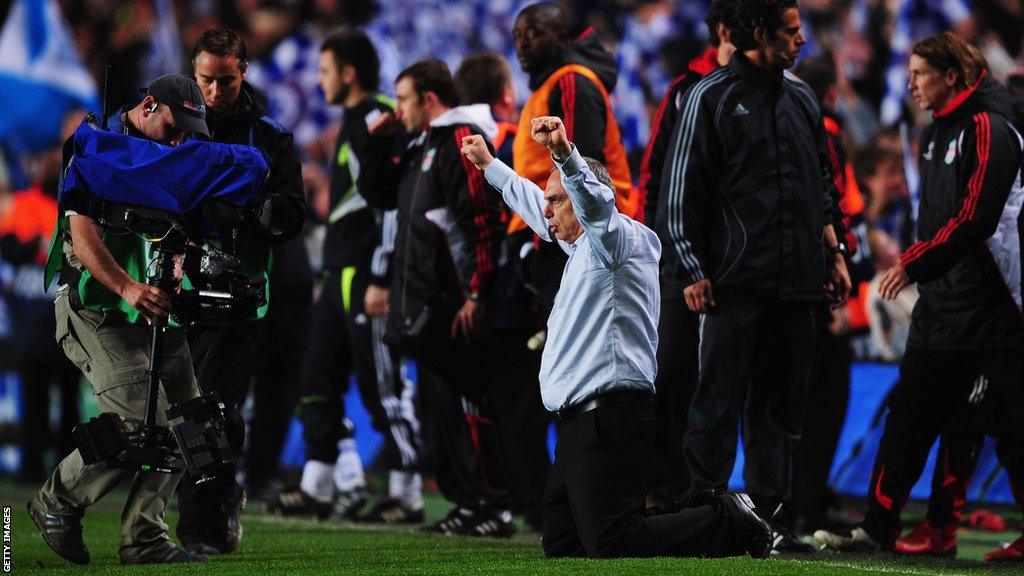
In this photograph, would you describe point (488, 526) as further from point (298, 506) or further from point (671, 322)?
point (298, 506)

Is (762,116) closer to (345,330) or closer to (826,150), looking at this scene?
(826,150)

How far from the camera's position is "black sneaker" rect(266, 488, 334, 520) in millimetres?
8727

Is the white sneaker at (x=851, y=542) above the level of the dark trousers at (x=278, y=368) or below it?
below

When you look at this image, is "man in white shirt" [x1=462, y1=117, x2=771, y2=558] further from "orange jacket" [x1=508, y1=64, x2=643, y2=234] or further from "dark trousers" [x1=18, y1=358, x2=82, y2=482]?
"dark trousers" [x1=18, y1=358, x2=82, y2=482]

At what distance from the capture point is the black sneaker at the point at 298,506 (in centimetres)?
873

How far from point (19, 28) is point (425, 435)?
6809 millimetres

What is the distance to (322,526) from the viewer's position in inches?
325

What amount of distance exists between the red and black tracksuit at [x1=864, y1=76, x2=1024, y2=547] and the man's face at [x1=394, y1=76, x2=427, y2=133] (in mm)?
2540

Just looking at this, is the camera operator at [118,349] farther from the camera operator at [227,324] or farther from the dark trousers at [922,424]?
the dark trousers at [922,424]

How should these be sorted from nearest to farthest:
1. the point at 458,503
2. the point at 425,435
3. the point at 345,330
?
the point at 458,503 < the point at 345,330 < the point at 425,435

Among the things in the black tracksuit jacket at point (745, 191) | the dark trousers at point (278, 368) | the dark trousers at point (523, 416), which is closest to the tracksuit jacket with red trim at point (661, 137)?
the black tracksuit jacket at point (745, 191)

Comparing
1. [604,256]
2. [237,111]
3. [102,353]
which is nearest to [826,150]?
[604,256]

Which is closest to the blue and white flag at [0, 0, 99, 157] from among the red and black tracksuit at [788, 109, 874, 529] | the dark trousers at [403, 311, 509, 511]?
the dark trousers at [403, 311, 509, 511]

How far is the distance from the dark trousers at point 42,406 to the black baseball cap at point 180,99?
5949 millimetres
